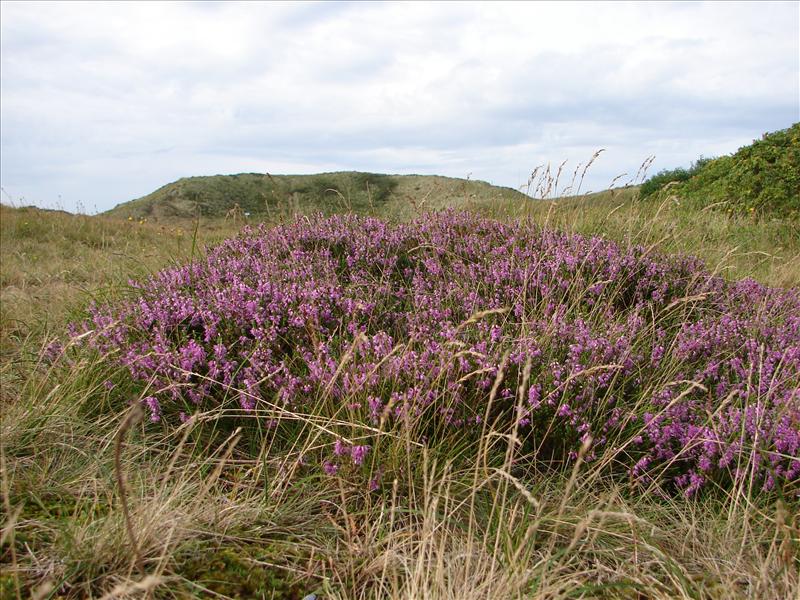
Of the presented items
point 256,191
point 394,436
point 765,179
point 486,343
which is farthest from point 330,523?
point 256,191

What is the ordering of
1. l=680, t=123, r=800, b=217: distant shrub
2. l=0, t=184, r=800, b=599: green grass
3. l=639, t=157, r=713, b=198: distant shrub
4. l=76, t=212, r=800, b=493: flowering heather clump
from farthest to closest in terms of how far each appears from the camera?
l=639, t=157, r=713, b=198: distant shrub → l=680, t=123, r=800, b=217: distant shrub → l=76, t=212, r=800, b=493: flowering heather clump → l=0, t=184, r=800, b=599: green grass

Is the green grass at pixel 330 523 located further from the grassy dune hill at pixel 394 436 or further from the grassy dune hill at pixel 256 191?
the grassy dune hill at pixel 256 191

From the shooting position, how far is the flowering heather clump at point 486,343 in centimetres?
237

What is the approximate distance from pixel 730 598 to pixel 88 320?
3504 millimetres

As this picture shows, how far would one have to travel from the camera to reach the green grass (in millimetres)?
1592

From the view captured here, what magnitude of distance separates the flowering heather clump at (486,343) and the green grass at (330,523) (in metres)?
0.14

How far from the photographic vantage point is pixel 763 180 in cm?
812

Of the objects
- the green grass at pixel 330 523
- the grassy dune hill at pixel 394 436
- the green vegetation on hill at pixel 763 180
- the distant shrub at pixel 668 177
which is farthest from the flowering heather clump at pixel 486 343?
the distant shrub at pixel 668 177

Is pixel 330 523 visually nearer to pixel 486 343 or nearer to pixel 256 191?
pixel 486 343

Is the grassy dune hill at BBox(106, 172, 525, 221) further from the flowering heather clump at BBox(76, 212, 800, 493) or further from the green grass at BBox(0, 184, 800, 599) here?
the green grass at BBox(0, 184, 800, 599)

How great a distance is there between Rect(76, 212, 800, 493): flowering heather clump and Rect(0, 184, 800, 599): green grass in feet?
0.47

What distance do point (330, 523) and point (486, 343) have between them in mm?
1059

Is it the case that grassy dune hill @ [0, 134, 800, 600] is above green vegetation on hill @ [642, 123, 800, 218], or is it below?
below

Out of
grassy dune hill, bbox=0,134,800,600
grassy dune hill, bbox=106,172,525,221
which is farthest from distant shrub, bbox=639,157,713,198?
grassy dune hill, bbox=0,134,800,600
